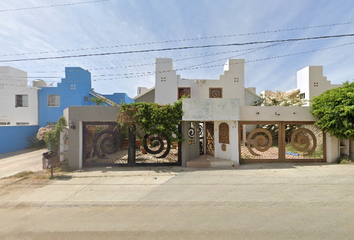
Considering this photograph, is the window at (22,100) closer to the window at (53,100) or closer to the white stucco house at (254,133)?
the window at (53,100)

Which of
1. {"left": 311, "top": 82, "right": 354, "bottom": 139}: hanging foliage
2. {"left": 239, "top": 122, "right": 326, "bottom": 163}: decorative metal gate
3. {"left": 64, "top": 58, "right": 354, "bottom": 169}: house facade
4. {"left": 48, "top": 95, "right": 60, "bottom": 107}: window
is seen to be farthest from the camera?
{"left": 48, "top": 95, "right": 60, "bottom": 107}: window

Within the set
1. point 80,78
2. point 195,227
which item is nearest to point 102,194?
point 195,227

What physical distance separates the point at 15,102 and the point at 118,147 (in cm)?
1525

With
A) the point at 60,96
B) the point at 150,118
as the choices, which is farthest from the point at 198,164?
the point at 60,96

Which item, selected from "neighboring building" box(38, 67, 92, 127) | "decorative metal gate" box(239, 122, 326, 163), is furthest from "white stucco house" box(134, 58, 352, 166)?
"neighboring building" box(38, 67, 92, 127)

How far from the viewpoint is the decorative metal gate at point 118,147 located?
8.15 meters

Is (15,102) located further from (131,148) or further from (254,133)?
(254,133)

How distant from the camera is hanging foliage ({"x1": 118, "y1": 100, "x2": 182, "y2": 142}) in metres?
7.71

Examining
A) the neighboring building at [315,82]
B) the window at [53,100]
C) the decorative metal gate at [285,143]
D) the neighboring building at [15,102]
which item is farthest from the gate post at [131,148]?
the neighboring building at [315,82]

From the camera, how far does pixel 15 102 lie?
51.6 ft

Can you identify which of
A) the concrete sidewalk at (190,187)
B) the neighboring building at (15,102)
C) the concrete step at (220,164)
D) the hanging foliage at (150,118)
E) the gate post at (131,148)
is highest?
the neighboring building at (15,102)

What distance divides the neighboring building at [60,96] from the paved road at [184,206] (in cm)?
1193

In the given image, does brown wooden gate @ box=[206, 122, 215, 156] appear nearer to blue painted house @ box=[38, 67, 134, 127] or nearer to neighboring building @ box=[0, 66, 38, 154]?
blue painted house @ box=[38, 67, 134, 127]

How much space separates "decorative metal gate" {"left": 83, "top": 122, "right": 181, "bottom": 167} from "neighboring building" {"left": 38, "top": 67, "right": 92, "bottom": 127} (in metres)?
9.80
